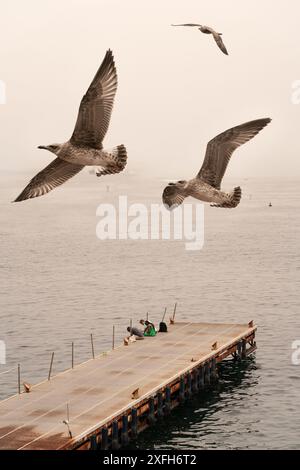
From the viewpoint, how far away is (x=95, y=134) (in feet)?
35.5

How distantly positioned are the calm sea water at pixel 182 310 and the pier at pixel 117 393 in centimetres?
214

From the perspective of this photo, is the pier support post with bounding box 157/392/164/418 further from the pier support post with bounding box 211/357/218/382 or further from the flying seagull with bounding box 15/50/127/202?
the flying seagull with bounding box 15/50/127/202

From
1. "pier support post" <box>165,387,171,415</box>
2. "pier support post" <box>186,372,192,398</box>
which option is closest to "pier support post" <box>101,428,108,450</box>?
"pier support post" <box>165,387,171,415</box>

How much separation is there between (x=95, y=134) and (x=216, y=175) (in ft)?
10.3

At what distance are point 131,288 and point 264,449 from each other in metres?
76.5

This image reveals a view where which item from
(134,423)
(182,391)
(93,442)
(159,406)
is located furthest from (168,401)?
(93,442)

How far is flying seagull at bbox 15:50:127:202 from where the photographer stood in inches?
410

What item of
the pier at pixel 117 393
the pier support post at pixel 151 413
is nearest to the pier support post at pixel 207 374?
the pier at pixel 117 393

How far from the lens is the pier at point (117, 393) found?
48.6m

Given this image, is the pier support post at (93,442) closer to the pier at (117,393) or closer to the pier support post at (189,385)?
the pier at (117,393)

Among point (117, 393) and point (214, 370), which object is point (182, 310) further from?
point (117, 393)

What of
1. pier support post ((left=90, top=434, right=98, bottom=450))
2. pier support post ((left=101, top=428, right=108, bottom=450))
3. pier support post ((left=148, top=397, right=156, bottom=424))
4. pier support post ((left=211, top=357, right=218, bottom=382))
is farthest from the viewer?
pier support post ((left=211, top=357, right=218, bottom=382))

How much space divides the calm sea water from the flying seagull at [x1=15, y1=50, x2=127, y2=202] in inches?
1931

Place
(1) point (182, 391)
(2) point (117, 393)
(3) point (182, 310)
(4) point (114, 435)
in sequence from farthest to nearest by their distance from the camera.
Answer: (3) point (182, 310) → (1) point (182, 391) → (2) point (117, 393) → (4) point (114, 435)
